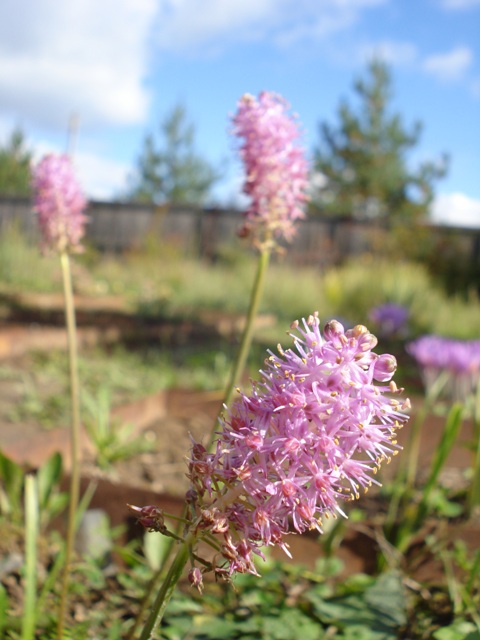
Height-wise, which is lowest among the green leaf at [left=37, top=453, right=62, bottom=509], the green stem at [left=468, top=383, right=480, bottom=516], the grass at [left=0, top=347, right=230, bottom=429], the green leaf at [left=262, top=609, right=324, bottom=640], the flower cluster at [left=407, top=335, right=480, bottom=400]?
the grass at [left=0, top=347, right=230, bottom=429]

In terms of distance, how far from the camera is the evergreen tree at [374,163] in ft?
108

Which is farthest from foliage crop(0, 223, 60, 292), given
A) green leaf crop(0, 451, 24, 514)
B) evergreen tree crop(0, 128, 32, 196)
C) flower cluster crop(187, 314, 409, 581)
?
evergreen tree crop(0, 128, 32, 196)

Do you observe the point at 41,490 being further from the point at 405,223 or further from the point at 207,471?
the point at 405,223

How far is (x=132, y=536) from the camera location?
2.55 metres

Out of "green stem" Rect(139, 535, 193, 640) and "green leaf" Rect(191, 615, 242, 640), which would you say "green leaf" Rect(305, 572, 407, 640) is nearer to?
"green leaf" Rect(191, 615, 242, 640)

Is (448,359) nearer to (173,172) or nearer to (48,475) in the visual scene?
(48,475)

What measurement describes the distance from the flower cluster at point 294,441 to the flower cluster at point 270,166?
1.08 meters

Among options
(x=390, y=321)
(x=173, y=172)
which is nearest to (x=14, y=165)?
(x=173, y=172)

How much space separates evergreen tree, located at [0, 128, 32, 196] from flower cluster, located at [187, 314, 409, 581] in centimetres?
3319

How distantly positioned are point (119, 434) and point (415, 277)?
10.2 metres

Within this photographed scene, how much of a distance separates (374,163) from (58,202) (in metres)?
31.8

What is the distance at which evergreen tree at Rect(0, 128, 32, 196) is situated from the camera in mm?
33219

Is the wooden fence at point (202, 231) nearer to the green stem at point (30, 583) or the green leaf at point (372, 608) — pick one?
the green leaf at point (372, 608)

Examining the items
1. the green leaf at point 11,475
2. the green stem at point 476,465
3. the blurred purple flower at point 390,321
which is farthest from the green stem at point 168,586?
the blurred purple flower at point 390,321
